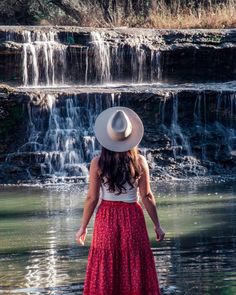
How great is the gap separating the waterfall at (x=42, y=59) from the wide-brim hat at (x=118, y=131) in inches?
758

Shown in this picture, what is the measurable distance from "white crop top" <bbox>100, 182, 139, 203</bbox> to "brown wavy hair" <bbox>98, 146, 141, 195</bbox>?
6 centimetres

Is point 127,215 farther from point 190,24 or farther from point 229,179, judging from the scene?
point 190,24

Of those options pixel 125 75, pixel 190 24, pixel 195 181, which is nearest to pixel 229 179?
pixel 195 181

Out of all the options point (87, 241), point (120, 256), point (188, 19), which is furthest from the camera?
point (188, 19)

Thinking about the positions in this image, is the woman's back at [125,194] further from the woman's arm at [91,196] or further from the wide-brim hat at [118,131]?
the wide-brim hat at [118,131]

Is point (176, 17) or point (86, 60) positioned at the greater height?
point (176, 17)

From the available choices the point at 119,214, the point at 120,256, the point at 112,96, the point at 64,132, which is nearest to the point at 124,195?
the point at 119,214

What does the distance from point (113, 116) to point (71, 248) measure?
483 centimetres

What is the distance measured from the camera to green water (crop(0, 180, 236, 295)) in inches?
379

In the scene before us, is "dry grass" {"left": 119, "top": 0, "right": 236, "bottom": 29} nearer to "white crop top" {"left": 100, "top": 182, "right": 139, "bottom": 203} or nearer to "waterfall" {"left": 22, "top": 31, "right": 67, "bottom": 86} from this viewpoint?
"waterfall" {"left": 22, "top": 31, "right": 67, "bottom": 86}

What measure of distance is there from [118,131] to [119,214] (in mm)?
575

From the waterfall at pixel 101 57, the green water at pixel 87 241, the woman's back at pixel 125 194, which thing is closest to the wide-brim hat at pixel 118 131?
the woman's back at pixel 125 194

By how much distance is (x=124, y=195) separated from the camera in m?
7.31

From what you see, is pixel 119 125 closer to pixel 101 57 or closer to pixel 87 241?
pixel 87 241
